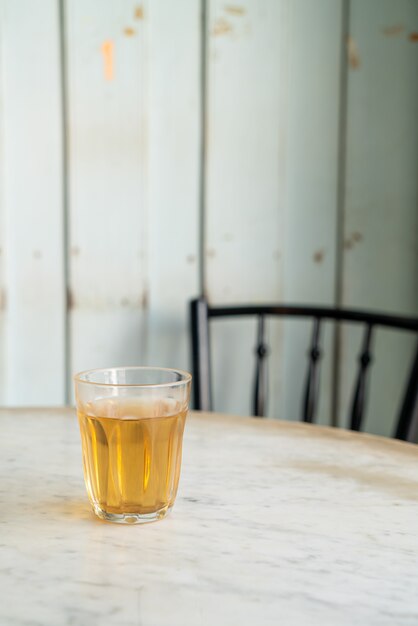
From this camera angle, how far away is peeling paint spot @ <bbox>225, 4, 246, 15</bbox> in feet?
4.22

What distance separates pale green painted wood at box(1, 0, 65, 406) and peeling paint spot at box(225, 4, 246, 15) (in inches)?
12.1

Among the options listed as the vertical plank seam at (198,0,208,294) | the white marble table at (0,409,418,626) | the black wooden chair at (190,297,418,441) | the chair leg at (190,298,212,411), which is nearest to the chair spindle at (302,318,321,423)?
the black wooden chair at (190,297,418,441)

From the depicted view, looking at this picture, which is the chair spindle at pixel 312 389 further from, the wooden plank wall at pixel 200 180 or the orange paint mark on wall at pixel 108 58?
the orange paint mark on wall at pixel 108 58

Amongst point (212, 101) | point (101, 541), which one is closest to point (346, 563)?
point (101, 541)

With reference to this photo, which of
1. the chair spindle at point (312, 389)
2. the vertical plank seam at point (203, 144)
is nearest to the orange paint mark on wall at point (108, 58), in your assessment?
the vertical plank seam at point (203, 144)

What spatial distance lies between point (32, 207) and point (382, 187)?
2.12 feet

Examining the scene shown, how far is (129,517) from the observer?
1.58 ft

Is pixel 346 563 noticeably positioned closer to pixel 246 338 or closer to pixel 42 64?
pixel 246 338

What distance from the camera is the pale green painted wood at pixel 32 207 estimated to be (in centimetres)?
127

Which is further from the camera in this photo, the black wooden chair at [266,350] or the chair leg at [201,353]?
the chair leg at [201,353]

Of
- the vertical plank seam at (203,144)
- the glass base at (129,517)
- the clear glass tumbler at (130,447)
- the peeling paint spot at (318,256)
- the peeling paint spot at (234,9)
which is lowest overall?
the glass base at (129,517)

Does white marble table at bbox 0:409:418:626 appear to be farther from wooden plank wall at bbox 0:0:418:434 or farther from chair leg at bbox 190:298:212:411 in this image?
wooden plank wall at bbox 0:0:418:434

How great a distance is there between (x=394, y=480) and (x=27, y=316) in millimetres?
893

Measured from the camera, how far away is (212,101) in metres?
1.30
